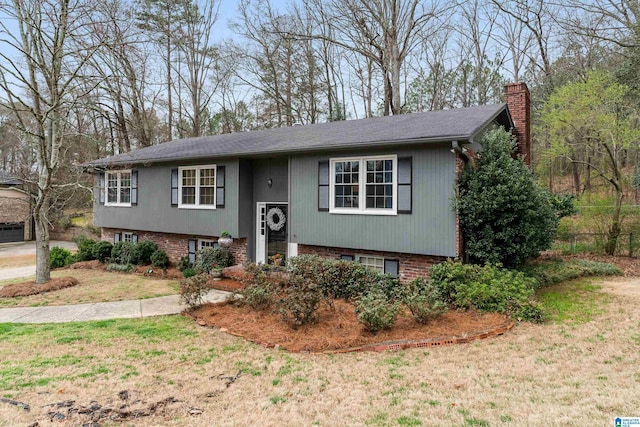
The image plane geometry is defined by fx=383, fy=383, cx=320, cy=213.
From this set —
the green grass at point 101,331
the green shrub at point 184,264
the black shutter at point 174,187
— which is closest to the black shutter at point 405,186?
the green grass at point 101,331

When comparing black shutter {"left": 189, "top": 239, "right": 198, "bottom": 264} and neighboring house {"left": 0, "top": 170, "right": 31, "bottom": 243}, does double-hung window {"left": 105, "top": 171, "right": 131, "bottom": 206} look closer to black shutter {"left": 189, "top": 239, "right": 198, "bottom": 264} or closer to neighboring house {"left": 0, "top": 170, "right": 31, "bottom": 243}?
black shutter {"left": 189, "top": 239, "right": 198, "bottom": 264}

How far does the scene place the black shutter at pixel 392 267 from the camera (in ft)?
30.6

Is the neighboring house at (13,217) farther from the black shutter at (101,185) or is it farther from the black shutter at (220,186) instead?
the black shutter at (220,186)

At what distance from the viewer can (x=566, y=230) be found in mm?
14766

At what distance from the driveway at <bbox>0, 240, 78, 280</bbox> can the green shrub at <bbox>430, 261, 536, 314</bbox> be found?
13.9 metres

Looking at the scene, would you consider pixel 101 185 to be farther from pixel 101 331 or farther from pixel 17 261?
pixel 101 331

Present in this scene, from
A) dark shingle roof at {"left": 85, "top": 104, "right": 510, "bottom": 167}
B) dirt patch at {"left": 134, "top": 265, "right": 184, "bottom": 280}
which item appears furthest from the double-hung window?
dirt patch at {"left": 134, "top": 265, "right": 184, "bottom": 280}

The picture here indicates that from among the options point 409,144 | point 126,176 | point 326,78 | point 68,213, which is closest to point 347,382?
point 409,144

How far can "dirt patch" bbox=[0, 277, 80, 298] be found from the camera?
972cm

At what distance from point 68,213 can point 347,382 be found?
2861 cm

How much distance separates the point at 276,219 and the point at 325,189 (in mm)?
2350

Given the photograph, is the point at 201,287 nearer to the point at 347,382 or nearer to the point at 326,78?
the point at 347,382

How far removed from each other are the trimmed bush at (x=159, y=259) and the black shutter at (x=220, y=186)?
2.97m

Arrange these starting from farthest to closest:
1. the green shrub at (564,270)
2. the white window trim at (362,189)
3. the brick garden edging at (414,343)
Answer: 1. the green shrub at (564,270)
2. the white window trim at (362,189)
3. the brick garden edging at (414,343)
